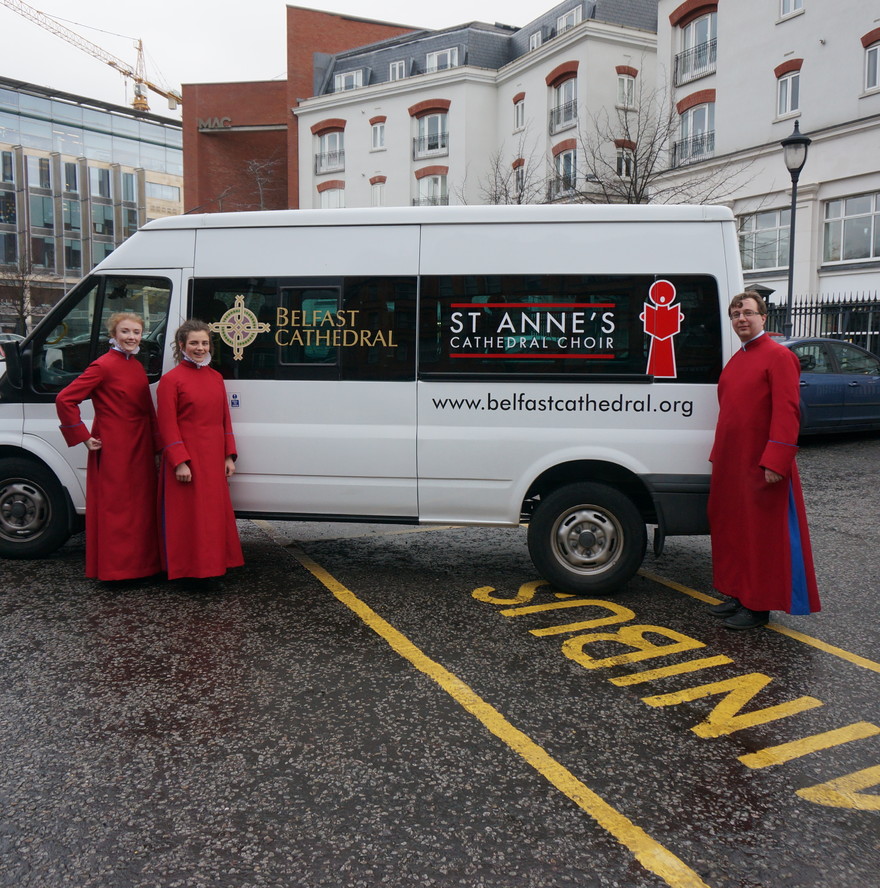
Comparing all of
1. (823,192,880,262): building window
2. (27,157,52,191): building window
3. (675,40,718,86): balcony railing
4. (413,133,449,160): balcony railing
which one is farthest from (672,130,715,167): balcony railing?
(27,157,52,191): building window

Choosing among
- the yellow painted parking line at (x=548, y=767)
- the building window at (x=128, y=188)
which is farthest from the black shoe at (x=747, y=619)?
the building window at (x=128, y=188)

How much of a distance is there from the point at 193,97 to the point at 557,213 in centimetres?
5361

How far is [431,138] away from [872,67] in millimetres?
22540

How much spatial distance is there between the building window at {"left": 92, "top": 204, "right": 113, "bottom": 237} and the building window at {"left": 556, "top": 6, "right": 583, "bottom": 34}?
50560 millimetres

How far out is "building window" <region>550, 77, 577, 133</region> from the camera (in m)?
34.1

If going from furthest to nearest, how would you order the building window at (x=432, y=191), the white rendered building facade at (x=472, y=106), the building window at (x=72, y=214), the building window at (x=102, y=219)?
the building window at (x=102, y=219)
the building window at (x=72, y=214)
the building window at (x=432, y=191)
the white rendered building facade at (x=472, y=106)

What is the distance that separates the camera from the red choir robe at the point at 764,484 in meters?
4.66

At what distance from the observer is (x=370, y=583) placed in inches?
232

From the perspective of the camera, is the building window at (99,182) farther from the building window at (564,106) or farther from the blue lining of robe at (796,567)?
the blue lining of robe at (796,567)

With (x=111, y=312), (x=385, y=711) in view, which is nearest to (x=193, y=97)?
(x=111, y=312)

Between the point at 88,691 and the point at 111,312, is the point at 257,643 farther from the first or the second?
the point at 111,312

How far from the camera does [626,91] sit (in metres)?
33.9

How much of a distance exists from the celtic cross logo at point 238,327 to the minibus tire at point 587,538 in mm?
2231

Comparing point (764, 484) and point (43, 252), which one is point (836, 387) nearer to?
point (764, 484)
